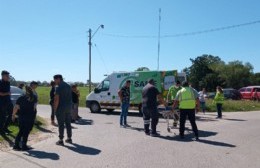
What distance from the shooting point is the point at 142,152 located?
9.98 metres

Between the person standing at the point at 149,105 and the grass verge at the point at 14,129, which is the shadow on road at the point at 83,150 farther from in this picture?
the person standing at the point at 149,105

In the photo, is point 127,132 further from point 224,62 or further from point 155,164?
point 224,62

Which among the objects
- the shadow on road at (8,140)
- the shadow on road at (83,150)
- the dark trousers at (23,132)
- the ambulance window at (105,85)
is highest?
the ambulance window at (105,85)

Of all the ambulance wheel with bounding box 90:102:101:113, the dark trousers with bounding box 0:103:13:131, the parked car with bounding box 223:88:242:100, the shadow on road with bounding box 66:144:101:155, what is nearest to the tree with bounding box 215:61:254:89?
the parked car with bounding box 223:88:242:100

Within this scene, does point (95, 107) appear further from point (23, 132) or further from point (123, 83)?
point (23, 132)

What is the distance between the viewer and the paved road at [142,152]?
28.5 ft

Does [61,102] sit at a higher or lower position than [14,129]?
higher

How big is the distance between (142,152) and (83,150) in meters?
1.60

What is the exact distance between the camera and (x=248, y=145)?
11250mm

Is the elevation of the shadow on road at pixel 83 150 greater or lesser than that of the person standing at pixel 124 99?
lesser

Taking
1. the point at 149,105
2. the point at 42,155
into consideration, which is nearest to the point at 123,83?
the point at 149,105

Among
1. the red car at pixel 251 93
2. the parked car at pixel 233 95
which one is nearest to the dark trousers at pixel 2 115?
the red car at pixel 251 93

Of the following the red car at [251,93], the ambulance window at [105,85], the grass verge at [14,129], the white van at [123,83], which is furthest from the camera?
the red car at [251,93]

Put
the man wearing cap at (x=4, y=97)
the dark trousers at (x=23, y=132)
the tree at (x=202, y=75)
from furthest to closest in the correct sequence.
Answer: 1. the tree at (x=202, y=75)
2. the man wearing cap at (x=4, y=97)
3. the dark trousers at (x=23, y=132)
